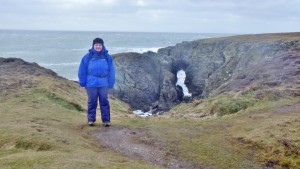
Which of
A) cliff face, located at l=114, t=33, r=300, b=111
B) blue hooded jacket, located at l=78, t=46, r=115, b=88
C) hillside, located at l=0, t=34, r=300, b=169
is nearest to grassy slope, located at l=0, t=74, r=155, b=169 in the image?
hillside, located at l=0, t=34, r=300, b=169

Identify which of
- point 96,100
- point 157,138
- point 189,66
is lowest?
point 189,66

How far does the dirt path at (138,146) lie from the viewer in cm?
1171

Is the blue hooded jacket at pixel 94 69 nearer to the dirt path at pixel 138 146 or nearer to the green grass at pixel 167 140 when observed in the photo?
the green grass at pixel 167 140

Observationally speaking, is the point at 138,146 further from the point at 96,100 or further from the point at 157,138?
the point at 96,100

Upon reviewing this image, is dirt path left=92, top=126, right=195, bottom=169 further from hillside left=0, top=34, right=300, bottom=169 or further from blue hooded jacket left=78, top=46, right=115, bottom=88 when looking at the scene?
blue hooded jacket left=78, top=46, right=115, bottom=88

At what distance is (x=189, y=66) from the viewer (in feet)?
222

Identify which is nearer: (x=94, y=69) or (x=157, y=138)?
(x=157, y=138)

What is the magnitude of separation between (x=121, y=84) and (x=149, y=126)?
37418 millimetres

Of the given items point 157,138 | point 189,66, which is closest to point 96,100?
point 157,138

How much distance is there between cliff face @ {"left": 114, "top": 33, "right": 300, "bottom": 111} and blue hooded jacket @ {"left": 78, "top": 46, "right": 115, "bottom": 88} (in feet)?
97.8

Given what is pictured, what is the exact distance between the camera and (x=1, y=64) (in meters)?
35.7

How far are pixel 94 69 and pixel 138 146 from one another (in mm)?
4331

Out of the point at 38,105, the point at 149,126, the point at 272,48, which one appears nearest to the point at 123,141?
the point at 149,126

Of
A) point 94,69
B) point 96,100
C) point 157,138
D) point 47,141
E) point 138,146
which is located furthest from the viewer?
point 96,100
